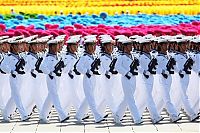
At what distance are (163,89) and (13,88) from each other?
10.9 ft

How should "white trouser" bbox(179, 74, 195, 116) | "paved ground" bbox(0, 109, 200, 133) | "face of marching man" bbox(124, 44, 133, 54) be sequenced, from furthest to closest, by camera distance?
"white trouser" bbox(179, 74, 195, 116) → "face of marching man" bbox(124, 44, 133, 54) → "paved ground" bbox(0, 109, 200, 133)

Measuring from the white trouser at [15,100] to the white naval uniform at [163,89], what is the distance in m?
3.00

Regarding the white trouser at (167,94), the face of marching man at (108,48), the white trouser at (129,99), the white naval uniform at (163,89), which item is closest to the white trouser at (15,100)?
the face of marching man at (108,48)

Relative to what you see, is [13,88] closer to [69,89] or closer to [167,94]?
[69,89]

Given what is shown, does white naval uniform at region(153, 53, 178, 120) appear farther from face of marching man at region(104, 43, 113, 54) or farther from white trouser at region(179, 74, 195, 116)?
face of marching man at region(104, 43, 113, 54)

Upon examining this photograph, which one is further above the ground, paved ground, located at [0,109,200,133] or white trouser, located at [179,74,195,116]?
white trouser, located at [179,74,195,116]

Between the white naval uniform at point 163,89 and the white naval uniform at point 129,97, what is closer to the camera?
the white naval uniform at point 129,97

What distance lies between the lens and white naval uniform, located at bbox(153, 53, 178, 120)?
566 inches

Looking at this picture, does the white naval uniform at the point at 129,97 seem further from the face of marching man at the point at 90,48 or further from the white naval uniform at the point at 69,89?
the white naval uniform at the point at 69,89

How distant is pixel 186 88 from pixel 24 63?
364 centimetres

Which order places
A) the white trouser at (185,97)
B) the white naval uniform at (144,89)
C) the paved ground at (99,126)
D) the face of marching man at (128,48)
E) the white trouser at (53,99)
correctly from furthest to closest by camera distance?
the white trouser at (185,97), the white trouser at (53,99), the white naval uniform at (144,89), the face of marching man at (128,48), the paved ground at (99,126)

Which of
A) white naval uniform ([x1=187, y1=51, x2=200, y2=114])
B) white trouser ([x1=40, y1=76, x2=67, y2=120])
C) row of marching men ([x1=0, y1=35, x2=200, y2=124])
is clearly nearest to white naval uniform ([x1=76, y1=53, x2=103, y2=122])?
row of marching men ([x1=0, y1=35, x2=200, y2=124])

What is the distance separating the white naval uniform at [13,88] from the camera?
14.5m

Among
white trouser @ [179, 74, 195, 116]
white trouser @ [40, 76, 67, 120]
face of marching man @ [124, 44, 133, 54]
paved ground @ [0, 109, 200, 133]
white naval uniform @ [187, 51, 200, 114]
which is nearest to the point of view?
paved ground @ [0, 109, 200, 133]
